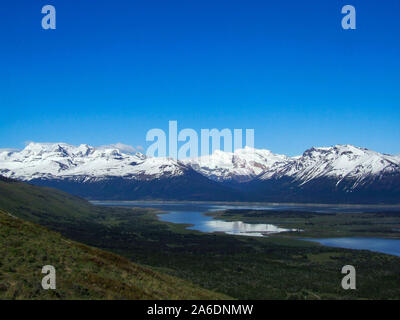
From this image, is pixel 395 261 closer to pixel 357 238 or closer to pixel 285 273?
pixel 285 273

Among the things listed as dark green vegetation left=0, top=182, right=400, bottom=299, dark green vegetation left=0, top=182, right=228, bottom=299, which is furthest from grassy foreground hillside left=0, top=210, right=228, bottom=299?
dark green vegetation left=0, top=182, right=400, bottom=299

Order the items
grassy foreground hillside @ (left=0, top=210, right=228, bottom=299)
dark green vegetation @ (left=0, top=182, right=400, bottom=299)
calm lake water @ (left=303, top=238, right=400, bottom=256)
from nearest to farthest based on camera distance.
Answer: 1. grassy foreground hillside @ (left=0, top=210, right=228, bottom=299)
2. dark green vegetation @ (left=0, top=182, right=400, bottom=299)
3. calm lake water @ (left=303, top=238, right=400, bottom=256)

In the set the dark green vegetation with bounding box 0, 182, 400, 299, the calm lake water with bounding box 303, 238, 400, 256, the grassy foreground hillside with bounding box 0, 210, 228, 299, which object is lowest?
the calm lake water with bounding box 303, 238, 400, 256

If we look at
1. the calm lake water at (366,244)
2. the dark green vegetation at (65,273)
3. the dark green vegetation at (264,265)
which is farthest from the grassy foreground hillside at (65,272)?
the calm lake water at (366,244)

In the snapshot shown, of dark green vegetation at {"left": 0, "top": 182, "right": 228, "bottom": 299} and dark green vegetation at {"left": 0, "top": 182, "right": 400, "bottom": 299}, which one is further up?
dark green vegetation at {"left": 0, "top": 182, "right": 228, "bottom": 299}

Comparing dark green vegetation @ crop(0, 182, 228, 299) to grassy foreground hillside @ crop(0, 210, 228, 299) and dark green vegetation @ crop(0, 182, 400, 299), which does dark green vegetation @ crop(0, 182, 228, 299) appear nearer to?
grassy foreground hillside @ crop(0, 210, 228, 299)

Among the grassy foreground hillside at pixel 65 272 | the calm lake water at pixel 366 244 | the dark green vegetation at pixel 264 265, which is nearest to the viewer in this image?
the grassy foreground hillside at pixel 65 272

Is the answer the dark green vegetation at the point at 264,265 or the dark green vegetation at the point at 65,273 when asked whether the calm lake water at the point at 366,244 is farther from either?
the dark green vegetation at the point at 65,273

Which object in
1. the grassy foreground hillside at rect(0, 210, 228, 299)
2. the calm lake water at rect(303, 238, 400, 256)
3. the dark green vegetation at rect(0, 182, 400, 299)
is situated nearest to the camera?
the grassy foreground hillside at rect(0, 210, 228, 299)
